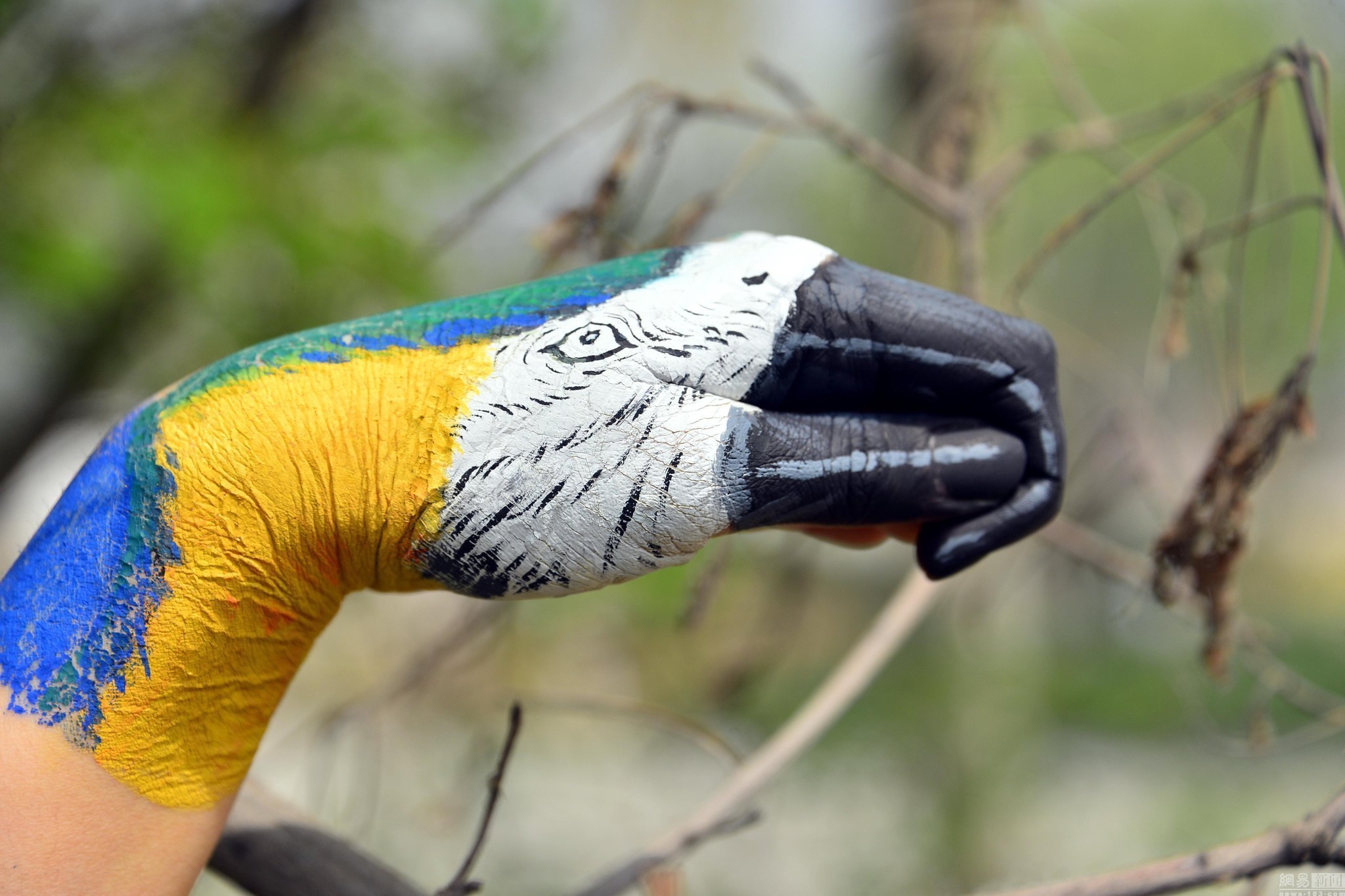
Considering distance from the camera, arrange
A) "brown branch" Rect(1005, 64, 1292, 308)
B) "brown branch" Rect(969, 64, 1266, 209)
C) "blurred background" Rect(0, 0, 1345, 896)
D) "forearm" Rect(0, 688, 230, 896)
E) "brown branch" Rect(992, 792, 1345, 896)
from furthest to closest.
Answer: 1. "blurred background" Rect(0, 0, 1345, 896)
2. "brown branch" Rect(969, 64, 1266, 209)
3. "brown branch" Rect(1005, 64, 1292, 308)
4. "brown branch" Rect(992, 792, 1345, 896)
5. "forearm" Rect(0, 688, 230, 896)

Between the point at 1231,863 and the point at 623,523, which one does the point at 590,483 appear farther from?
the point at 1231,863

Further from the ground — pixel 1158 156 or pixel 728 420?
pixel 1158 156

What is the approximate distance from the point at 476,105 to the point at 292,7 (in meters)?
0.59

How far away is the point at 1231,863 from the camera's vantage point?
30.4 inches

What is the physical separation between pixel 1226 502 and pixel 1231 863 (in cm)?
38

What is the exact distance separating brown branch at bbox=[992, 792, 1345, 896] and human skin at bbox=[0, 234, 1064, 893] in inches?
13.2

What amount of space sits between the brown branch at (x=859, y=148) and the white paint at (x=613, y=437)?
727mm

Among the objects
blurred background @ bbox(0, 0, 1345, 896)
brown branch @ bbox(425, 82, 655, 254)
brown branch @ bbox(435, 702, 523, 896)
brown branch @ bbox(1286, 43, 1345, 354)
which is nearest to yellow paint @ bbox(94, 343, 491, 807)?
brown branch @ bbox(435, 702, 523, 896)

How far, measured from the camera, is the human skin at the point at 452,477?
2.19 ft

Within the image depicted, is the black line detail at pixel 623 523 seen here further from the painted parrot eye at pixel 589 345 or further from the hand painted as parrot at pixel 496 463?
the painted parrot eye at pixel 589 345

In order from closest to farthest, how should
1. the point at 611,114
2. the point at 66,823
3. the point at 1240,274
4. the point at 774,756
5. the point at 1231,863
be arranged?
the point at 66,823, the point at 1231,863, the point at 1240,274, the point at 774,756, the point at 611,114

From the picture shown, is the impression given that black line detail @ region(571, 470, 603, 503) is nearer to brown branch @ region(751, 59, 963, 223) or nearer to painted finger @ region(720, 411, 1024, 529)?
painted finger @ region(720, 411, 1024, 529)

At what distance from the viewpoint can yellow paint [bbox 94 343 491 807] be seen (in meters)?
0.68

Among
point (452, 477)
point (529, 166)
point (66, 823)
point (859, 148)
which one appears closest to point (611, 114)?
point (529, 166)
